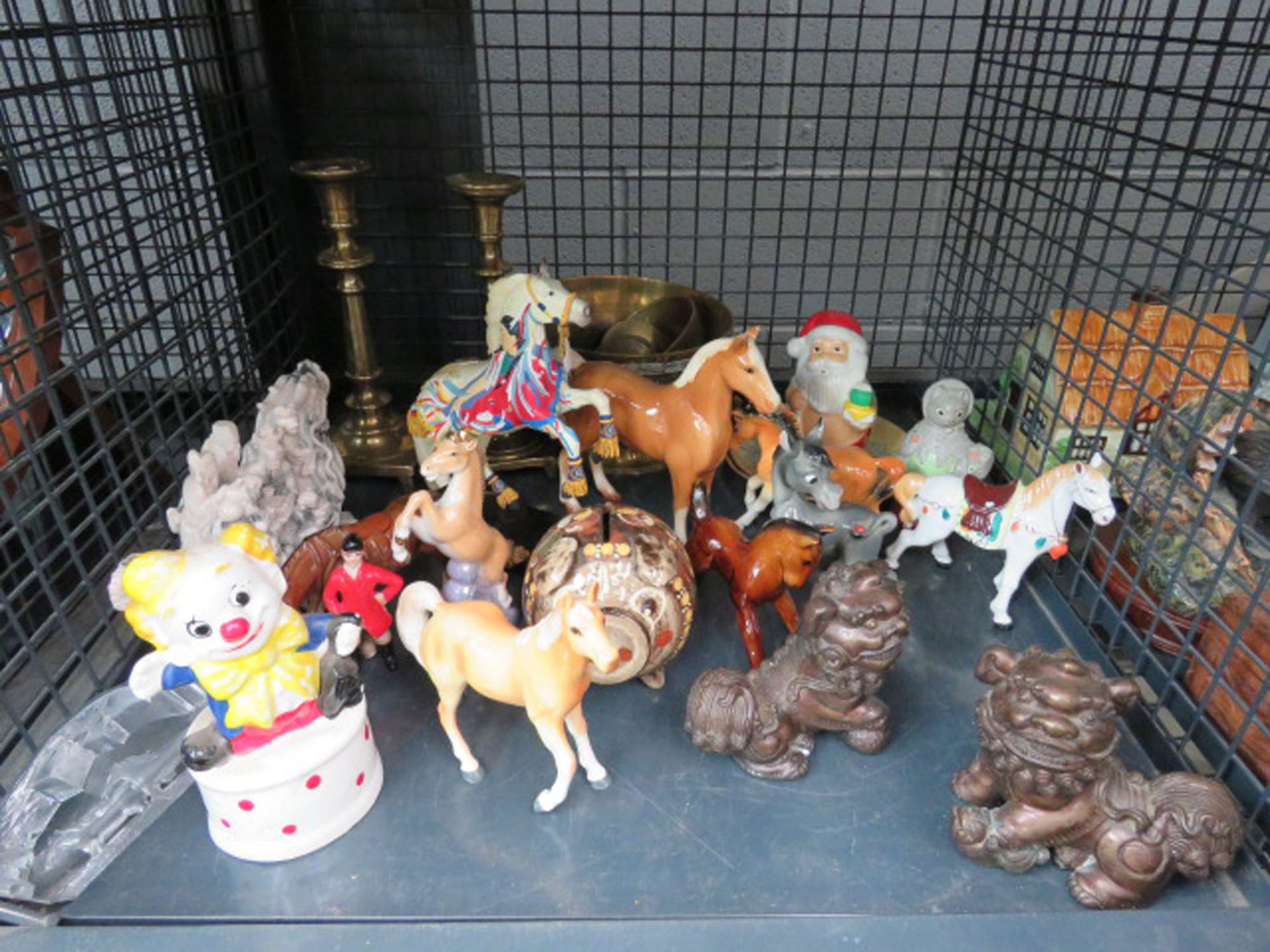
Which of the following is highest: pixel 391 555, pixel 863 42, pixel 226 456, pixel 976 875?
pixel 863 42

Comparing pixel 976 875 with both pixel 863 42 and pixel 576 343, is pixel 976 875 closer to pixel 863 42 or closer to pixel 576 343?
pixel 576 343

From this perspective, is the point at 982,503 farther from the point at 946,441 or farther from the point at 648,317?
the point at 648,317

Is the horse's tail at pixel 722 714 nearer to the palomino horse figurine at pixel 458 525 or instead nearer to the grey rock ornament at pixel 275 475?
the palomino horse figurine at pixel 458 525

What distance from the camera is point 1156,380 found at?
1301 mm

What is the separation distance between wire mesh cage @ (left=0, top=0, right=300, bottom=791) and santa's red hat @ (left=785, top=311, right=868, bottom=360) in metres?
0.81

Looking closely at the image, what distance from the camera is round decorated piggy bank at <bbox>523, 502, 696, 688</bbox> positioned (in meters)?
0.95

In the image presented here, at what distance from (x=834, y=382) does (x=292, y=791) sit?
866mm

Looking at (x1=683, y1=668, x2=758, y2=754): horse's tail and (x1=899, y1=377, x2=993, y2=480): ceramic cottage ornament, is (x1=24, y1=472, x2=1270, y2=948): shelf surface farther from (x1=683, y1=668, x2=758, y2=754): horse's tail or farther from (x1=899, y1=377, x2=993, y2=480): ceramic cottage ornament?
(x1=899, y1=377, x2=993, y2=480): ceramic cottage ornament

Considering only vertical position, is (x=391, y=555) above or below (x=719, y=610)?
above

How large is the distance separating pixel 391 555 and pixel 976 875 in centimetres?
72

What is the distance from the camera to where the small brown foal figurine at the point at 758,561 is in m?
1.06

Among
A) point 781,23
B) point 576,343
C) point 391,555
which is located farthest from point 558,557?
point 781,23

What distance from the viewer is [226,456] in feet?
3.43

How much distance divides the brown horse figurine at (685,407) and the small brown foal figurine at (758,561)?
133 mm
